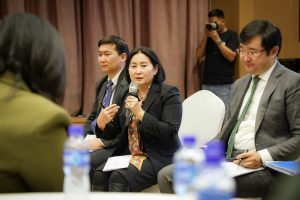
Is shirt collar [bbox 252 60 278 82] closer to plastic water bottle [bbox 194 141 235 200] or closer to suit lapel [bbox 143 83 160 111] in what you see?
suit lapel [bbox 143 83 160 111]

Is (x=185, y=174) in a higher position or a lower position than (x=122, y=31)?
lower

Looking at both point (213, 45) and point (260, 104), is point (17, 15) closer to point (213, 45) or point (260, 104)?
point (260, 104)

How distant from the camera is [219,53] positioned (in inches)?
181

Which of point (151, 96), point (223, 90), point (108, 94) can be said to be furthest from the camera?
point (223, 90)

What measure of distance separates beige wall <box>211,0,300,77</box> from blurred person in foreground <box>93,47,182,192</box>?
7.03 ft

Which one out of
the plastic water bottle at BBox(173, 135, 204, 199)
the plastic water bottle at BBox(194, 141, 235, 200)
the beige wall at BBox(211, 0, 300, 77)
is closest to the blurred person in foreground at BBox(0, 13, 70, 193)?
the plastic water bottle at BBox(173, 135, 204, 199)

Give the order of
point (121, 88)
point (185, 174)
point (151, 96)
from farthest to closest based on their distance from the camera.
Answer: point (121, 88) < point (151, 96) < point (185, 174)

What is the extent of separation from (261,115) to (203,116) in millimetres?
601

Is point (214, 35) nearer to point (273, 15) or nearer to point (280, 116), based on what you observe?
point (273, 15)

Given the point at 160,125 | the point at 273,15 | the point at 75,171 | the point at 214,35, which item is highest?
the point at 273,15

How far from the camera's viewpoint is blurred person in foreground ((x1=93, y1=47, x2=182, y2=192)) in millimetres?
2598

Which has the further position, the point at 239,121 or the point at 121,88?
the point at 121,88

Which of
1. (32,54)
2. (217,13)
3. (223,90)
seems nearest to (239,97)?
(32,54)

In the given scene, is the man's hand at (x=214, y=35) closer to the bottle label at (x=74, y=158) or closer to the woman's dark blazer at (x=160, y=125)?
the woman's dark blazer at (x=160, y=125)
